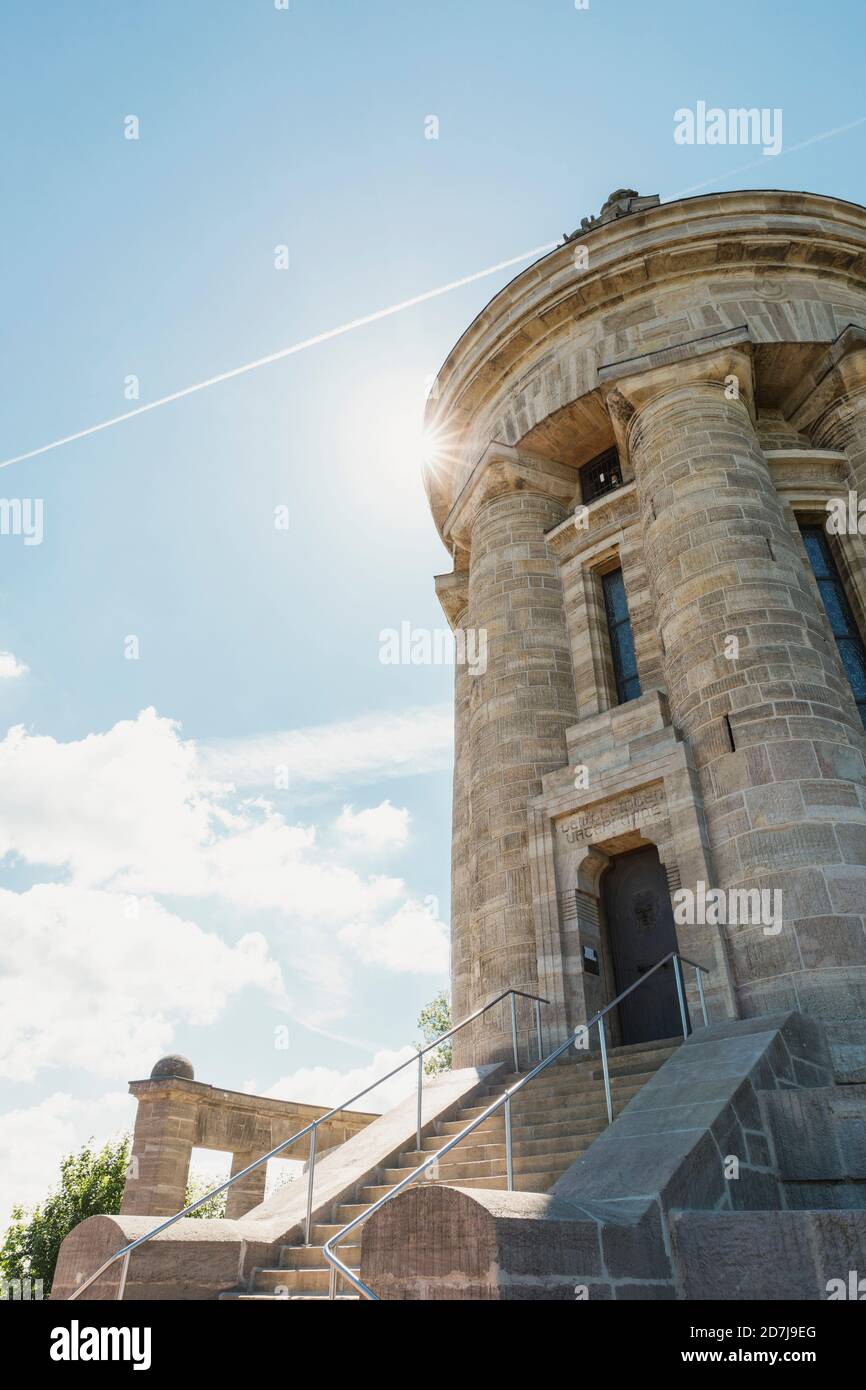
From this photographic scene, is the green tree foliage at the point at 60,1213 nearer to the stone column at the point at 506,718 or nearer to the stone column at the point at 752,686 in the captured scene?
the stone column at the point at 506,718

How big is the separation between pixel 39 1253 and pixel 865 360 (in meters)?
34.5

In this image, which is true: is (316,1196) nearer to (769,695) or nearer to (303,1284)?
(303,1284)

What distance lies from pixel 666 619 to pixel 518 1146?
7201 mm

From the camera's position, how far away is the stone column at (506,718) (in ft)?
42.3

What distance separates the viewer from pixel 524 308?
17047 mm

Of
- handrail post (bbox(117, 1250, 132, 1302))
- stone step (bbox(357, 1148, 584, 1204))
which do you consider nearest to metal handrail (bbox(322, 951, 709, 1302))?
stone step (bbox(357, 1148, 584, 1204))

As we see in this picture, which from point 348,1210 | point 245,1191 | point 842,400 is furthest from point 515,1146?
point 842,400

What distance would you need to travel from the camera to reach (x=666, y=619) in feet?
41.3

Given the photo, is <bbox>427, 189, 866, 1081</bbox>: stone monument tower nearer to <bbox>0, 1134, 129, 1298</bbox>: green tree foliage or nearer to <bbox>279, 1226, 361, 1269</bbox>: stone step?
<bbox>279, 1226, 361, 1269</bbox>: stone step

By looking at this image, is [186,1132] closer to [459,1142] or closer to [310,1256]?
[310,1256]

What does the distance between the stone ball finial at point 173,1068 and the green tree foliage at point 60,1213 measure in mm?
19064

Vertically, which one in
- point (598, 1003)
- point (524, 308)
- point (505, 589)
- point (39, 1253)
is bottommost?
point (39, 1253)

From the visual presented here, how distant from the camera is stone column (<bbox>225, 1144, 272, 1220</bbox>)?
566 inches
